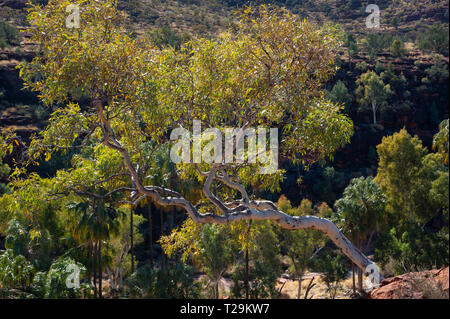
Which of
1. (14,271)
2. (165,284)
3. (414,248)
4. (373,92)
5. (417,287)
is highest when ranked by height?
(417,287)

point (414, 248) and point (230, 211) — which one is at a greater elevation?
point (230, 211)

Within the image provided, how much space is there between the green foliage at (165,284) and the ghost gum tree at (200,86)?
15547 mm

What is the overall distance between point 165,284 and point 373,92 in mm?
42547

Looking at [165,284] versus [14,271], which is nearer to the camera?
[14,271]

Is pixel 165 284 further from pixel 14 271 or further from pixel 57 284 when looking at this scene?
pixel 14 271

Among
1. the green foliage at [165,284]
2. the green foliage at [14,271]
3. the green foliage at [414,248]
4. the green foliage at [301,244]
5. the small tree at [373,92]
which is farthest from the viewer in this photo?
the small tree at [373,92]

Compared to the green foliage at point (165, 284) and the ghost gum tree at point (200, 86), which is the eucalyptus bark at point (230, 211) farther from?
the green foliage at point (165, 284)

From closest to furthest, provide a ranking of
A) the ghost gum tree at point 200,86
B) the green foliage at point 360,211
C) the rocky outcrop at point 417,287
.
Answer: the rocky outcrop at point 417,287 → the ghost gum tree at point 200,86 → the green foliage at point 360,211

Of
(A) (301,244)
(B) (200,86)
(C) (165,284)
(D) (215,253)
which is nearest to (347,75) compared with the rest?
(A) (301,244)

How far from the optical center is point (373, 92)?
5706cm

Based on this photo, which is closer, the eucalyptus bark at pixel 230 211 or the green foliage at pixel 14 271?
the eucalyptus bark at pixel 230 211

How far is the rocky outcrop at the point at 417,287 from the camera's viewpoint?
6.70 meters

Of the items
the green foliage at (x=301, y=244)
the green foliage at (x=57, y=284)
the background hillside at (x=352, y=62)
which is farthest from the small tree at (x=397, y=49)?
the green foliage at (x=57, y=284)
